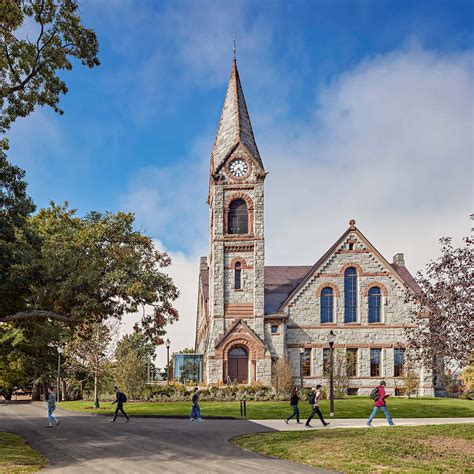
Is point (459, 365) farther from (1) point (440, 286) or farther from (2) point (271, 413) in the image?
(2) point (271, 413)

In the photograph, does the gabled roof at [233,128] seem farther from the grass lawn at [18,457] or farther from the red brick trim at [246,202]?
the grass lawn at [18,457]

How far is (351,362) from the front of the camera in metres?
42.4

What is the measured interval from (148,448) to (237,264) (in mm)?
28160

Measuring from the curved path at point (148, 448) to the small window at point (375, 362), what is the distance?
22.6m

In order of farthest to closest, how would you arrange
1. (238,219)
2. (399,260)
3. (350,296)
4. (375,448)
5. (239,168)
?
(399,260), (239,168), (238,219), (350,296), (375,448)

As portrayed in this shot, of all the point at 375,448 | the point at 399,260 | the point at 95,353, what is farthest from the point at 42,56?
the point at 399,260

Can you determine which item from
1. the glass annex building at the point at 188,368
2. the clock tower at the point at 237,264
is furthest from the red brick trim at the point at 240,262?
the glass annex building at the point at 188,368

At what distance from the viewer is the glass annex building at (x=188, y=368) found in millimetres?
47250

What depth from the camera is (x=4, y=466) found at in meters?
12.5

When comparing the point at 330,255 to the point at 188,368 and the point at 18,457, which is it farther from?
the point at 18,457

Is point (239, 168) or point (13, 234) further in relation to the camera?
point (239, 168)

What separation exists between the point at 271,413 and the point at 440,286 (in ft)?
40.6

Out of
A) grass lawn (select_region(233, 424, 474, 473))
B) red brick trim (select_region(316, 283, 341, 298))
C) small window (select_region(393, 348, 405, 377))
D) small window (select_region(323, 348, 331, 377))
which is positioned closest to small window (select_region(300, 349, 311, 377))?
small window (select_region(323, 348, 331, 377))

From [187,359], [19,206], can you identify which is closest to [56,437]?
[19,206]
